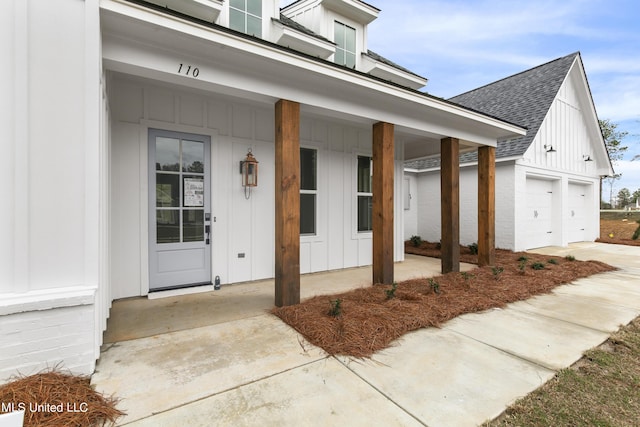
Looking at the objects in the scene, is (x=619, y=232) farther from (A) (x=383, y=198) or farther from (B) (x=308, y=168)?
(B) (x=308, y=168)

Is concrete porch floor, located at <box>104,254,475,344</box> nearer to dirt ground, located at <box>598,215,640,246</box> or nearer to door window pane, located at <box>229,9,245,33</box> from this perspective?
door window pane, located at <box>229,9,245,33</box>

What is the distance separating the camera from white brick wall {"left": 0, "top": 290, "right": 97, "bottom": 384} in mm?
1902

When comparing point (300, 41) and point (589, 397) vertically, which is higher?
point (300, 41)

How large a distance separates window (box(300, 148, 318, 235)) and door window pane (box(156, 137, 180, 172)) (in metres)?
2.13

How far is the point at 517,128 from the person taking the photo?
5.92 m

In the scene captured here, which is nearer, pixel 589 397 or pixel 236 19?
pixel 589 397

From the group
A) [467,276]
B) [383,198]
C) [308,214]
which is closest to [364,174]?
[308,214]

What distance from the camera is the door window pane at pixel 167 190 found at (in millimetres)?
4074

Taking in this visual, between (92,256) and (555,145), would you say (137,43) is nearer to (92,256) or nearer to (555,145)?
(92,256)

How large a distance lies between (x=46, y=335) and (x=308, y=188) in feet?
13.4

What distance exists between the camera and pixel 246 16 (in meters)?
5.41

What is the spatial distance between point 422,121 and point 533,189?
6687 millimetres

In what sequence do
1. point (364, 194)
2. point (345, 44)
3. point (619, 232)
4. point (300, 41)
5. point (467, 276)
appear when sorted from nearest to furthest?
point (467, 276) → point (300, 41) → point (364, 194) → point (345, 44) → point (619, 232)

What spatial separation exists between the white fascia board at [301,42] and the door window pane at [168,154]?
10.0ft
